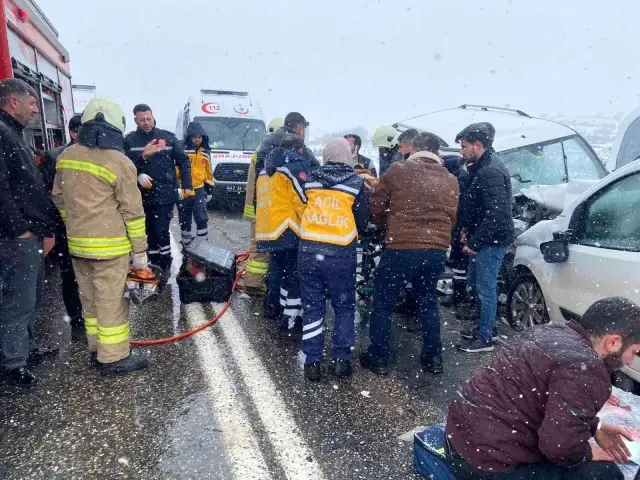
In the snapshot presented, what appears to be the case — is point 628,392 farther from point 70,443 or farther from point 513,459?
point 70,443

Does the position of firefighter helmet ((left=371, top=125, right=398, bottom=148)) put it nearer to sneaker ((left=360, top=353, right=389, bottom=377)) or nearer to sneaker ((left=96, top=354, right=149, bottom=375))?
sneaker ((left=360, top=353, right=389, bottom=377))

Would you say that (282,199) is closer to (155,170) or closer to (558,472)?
(155,170)

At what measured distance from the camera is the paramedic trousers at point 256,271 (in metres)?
5.16

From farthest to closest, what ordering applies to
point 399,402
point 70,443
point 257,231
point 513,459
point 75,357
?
point 257,231 → point 75,357 → point 399,402 → point 70,443 → point 513,459

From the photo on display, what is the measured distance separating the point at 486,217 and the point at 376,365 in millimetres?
1469

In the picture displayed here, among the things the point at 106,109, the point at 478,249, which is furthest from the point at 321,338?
the point at 106,109

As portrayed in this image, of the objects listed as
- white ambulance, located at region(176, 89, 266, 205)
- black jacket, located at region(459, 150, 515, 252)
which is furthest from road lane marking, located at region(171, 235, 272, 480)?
white ambulance, located at region(176, 89, 266, 205)

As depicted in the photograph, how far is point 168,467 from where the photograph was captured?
2.54 metres

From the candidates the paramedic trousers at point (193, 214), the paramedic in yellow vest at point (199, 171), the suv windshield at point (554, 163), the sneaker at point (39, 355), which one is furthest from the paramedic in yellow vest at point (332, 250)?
the suv windshield at point (554, 163)

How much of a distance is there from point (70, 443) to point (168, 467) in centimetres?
64

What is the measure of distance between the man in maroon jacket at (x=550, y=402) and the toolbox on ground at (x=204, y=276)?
3243 mm

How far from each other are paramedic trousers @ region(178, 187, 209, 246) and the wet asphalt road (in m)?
2.33

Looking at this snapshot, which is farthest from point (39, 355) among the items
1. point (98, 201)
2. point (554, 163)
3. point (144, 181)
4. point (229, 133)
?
point (229, 133)

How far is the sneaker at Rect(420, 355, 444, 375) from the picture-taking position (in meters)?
3.66
